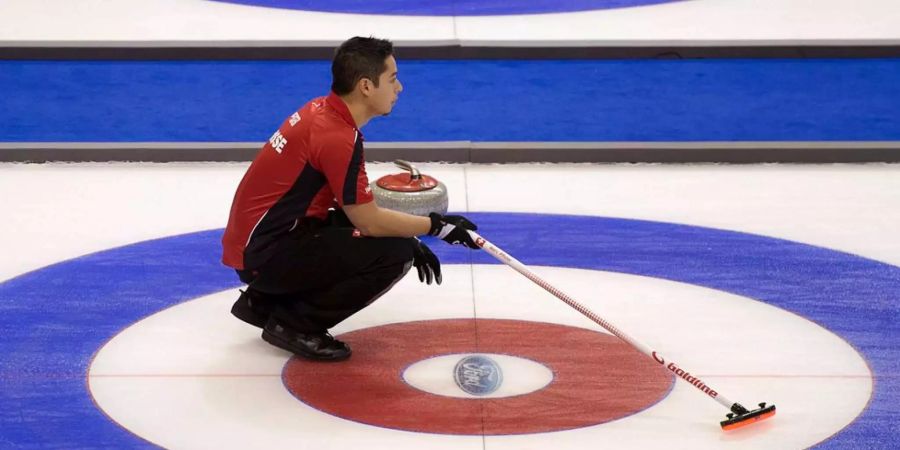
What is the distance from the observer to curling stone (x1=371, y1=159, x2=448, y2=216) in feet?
21.1

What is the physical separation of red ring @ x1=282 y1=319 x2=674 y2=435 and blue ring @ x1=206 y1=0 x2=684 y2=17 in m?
6.91

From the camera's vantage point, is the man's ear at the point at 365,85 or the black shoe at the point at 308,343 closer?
the man's ear at the point at 365,85

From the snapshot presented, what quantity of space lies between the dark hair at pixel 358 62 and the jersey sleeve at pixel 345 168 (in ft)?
0.62

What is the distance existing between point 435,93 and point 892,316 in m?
4.66

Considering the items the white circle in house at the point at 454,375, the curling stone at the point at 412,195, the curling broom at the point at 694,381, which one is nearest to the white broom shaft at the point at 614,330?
the curling broom at the point at 694,381

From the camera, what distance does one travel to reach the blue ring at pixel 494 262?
4.63m

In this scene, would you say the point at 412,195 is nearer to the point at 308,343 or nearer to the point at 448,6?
the point at 308,343

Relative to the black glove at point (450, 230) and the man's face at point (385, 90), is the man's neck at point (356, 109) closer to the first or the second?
the man's face at point (385, 90)

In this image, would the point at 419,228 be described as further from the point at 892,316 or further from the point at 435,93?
the point at 435,93

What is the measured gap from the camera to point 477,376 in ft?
15.6

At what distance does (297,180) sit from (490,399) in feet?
3.14

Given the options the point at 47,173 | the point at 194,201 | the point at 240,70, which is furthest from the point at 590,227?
the point at 240,70

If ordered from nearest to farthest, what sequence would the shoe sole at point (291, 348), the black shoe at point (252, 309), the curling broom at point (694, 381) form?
the curling broom at point (694, 381) → the shoe sole at point (291, 348) → the black shoe at point (252, 309)

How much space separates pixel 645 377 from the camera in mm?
4945
